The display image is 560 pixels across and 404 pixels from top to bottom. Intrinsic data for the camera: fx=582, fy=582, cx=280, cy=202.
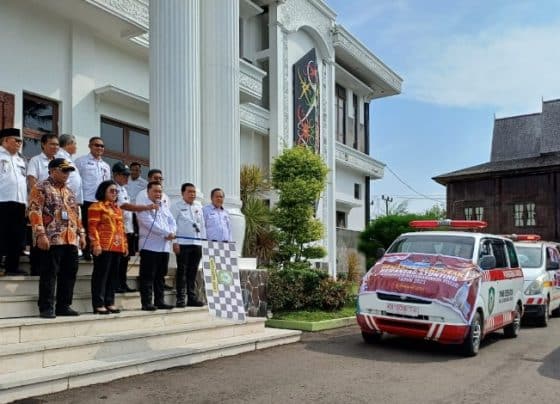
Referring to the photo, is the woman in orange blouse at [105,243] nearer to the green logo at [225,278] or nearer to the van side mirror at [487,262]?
the green logo at [225,278]

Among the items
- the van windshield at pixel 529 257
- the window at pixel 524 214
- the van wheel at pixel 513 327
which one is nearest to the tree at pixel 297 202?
the van wheel at pixel 513 327

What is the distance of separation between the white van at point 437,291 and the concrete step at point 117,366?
1791 millimetres

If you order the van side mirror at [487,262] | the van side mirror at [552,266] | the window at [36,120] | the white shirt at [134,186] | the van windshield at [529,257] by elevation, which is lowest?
the van side mirror at [552,266]

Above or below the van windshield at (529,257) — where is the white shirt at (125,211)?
above

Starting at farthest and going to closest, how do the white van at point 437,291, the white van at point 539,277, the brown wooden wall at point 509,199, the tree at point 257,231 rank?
the brown wooden wall at point 509,199 → the tree at point 257,231 → the white van at point 539,277 → the white van at point 437,291

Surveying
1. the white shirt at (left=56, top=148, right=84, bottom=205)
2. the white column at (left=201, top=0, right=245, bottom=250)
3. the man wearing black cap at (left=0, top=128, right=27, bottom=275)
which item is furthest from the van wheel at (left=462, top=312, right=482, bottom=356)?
the man wearing black cap at (left=0, top=128, right=27, bottom=275)

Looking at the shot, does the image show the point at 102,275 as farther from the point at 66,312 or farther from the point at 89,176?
the point at 89,176

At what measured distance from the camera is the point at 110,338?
22.1 feet

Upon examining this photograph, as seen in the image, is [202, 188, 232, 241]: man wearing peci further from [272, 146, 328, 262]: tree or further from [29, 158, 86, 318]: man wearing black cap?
[272, 146, 328, 262]: tree

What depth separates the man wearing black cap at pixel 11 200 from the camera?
7027mm

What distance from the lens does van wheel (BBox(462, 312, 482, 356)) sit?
Answer: 28.2ft

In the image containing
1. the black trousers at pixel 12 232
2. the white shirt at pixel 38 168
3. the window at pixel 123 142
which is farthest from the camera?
the window at pixel 123 142

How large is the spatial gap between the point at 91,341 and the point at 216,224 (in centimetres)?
343

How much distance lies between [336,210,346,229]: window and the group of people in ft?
55.6
